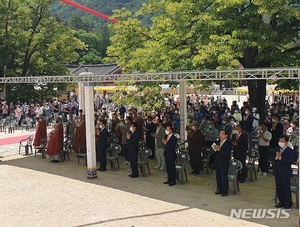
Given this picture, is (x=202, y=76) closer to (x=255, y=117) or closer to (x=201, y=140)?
(x=201, y=140)

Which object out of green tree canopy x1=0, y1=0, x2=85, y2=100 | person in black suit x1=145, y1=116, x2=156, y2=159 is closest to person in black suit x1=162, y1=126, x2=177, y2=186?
person in black suit x1=145, y1=116, x2=156, y2=159

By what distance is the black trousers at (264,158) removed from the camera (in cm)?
1147

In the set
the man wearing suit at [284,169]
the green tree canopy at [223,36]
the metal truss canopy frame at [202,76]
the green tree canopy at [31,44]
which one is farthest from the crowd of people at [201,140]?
the green tree canopy at [31,44]

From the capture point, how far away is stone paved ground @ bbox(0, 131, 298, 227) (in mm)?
8039

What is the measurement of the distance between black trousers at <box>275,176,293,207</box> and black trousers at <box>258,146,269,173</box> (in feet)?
9.80

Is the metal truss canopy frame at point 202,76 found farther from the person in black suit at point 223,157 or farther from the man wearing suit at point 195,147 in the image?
the man wearing suit at point 195,147

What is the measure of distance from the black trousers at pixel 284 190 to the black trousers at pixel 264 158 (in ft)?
9.80

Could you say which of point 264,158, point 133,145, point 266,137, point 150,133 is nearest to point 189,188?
point 133,145

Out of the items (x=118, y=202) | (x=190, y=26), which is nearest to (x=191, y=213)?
(x=118, y=202)

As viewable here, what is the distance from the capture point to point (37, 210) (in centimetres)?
888

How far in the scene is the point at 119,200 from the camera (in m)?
9.45

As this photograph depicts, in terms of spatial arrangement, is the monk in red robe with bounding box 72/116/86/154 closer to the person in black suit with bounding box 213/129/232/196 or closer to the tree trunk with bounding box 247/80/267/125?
the person in black suit with bounding box 213/129/232/196

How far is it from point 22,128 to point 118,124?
10.6 metres

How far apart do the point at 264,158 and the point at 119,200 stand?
476 cm
